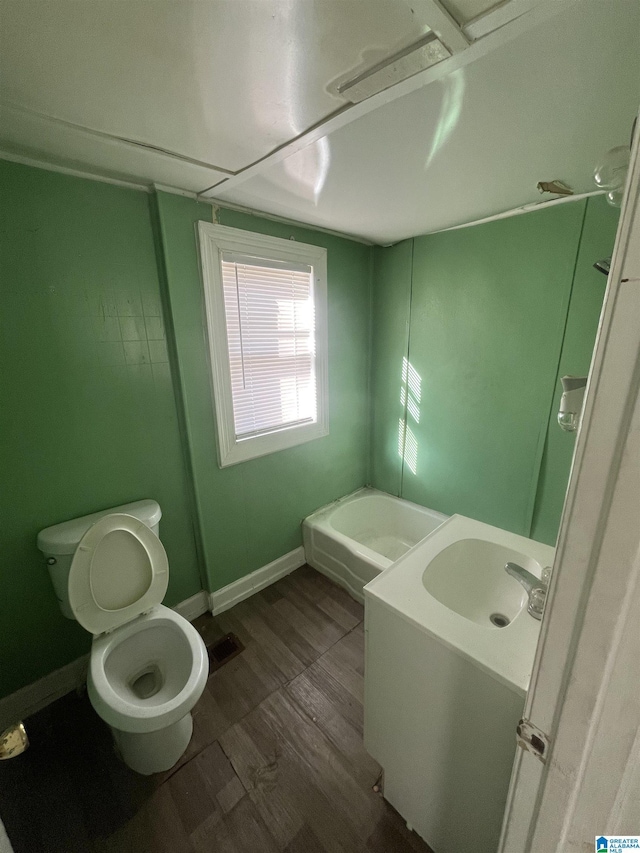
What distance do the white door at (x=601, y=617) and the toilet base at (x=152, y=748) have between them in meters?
1.29

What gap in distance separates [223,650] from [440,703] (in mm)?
1251

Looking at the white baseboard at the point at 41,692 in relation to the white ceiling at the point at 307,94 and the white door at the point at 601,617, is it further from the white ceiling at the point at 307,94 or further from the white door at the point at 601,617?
the white ceiling at the point at 307,94

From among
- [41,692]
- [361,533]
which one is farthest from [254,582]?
[41,692]

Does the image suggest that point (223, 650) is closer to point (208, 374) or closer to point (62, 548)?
point (62, 548)

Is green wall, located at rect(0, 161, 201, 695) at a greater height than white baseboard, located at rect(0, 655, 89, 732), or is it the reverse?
green wall, located at rect(0, 161, 201, 695)

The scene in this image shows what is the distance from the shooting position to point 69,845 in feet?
3.52

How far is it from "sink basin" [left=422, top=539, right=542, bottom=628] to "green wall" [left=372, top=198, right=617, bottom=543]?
618 mm

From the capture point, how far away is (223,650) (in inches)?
68.6

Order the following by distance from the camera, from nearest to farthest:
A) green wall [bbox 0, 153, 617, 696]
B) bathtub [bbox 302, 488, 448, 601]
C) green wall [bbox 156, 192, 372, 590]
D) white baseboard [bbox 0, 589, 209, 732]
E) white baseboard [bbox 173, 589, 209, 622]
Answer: green wall [bbox 0, 153, 617, 696], white baseboard [bbox 0, 589, 209, 732], green wall [bbox 156, 192, 372, 590], white baseboard [bbox 173, 589, 209, 622], bathtub [bbox 302, 488, 448, 601]

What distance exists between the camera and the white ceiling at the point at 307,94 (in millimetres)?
646

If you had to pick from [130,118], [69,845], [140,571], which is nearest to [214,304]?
[130,118]

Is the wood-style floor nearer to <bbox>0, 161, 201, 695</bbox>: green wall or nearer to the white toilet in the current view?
the white toilet

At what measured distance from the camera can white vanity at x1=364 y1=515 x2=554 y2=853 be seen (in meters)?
0.84

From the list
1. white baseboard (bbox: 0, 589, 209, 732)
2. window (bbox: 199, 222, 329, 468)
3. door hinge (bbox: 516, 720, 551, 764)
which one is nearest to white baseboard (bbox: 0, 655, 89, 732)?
white baseboard (bbox: 0, 589, 209, 732)
